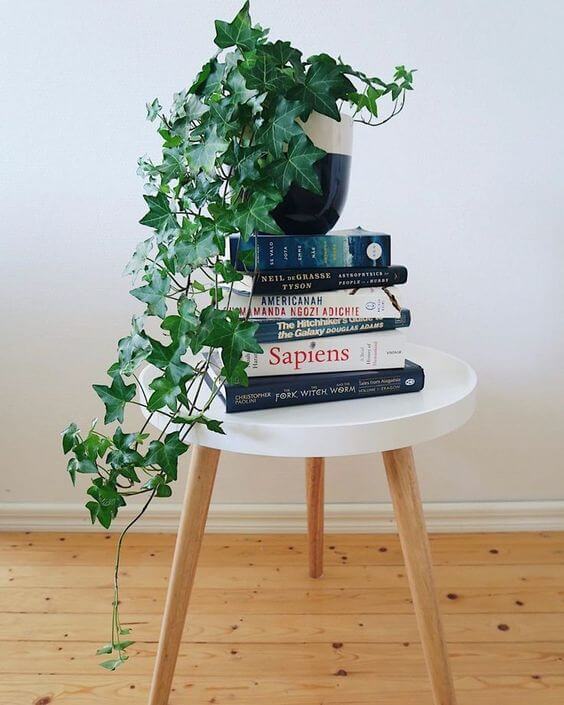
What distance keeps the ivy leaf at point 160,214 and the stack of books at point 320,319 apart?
0.27 feet

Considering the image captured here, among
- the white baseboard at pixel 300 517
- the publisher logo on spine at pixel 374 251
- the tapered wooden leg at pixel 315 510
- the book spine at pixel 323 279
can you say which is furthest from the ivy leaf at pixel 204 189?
the white baseboard at pixel 300 517

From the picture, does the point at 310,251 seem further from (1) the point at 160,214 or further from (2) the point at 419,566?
(2) the point at 419,566

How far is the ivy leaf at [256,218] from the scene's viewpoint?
2.15 feet

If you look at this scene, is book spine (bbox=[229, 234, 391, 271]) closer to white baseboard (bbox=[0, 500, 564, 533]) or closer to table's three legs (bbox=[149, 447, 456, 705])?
table's three legs (bbox=[149, 447, 456, 705])

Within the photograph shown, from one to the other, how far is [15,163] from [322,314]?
757 millimetres

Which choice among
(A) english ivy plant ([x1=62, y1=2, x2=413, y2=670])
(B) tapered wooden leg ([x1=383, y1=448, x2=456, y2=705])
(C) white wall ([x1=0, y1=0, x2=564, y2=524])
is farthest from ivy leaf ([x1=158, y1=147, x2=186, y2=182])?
(C) white wall ([x1=0, y1=0, x2=564, y2=524])

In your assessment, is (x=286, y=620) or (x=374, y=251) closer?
(x=374, y=251)

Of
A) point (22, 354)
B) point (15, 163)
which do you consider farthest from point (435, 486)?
point (15, 163)

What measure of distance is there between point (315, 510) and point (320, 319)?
464mm

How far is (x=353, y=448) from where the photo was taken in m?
0.69

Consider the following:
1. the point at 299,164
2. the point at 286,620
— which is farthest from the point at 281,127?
the point at 286,620

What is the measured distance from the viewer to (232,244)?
754 mm

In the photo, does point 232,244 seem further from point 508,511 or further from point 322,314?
point 508,511

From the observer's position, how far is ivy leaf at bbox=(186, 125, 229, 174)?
25.3 inches
